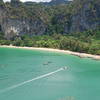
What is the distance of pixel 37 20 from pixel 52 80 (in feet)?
257

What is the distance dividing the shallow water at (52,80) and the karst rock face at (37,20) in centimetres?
4885

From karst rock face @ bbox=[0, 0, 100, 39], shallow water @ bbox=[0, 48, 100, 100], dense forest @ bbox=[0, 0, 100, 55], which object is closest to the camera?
shallow water @ bbox=[0, 48, 100, 100]

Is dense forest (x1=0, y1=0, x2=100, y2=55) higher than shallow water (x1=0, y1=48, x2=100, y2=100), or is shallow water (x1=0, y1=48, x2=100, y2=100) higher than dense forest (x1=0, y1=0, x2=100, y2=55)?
dense forest (x1=0, y1=0, x2=100, y2=55)

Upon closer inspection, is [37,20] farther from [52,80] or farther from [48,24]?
[52,80]

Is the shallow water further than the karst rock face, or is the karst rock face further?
the karst rock face

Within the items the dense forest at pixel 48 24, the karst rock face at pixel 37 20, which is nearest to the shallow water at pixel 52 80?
the dense forest at pixel 48 24

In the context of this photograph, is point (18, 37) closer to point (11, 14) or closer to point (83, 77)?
point (11, 14)

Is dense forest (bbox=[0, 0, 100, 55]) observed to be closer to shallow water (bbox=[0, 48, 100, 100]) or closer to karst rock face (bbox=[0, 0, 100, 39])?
karst rock face (bbox=[0, 0, 100, 39])

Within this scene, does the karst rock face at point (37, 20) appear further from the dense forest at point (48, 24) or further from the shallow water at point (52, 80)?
the shallow water at point (52, 80)

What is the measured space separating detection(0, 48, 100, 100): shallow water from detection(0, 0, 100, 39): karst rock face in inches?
1923

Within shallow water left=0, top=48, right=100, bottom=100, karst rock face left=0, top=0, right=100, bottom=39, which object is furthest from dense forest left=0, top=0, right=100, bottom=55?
shallow water left=0, top=48, right=100, bottom=100

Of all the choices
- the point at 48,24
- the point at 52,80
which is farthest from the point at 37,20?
the point at 52,80

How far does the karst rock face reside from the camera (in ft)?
394

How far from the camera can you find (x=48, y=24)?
132000mm
